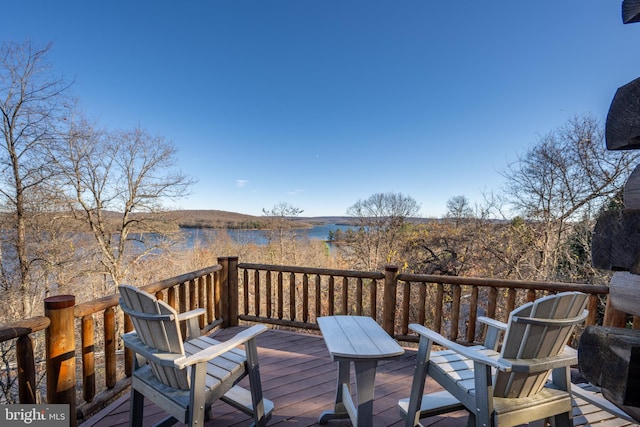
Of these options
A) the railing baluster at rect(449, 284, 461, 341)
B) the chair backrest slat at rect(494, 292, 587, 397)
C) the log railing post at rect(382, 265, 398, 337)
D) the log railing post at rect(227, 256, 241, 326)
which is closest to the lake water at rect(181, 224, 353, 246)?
the log railing post at rect(227, 256, 241, 326)

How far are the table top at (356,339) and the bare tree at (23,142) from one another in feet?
35.0

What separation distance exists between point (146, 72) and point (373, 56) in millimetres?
6315

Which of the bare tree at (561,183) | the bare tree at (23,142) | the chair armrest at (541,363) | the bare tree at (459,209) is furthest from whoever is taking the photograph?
the bare tree at (459,209)

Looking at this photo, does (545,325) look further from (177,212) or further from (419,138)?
(177,212)

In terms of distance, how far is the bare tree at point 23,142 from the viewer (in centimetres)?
787

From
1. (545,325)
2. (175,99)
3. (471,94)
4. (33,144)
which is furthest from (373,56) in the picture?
(33,144)

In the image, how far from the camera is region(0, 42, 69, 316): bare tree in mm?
7867

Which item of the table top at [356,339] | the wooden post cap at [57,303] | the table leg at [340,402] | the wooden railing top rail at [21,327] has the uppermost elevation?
the wooden post cap at [57,303]

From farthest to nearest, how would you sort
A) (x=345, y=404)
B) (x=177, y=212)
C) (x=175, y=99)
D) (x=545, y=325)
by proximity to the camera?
(x=177, y=212)
(x=175, y=99)
(x=345, y=404)
(x=545, y=325)

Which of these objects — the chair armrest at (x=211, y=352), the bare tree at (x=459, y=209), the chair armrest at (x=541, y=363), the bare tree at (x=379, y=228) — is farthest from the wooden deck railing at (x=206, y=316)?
the bare tree at (x=379, y=228)

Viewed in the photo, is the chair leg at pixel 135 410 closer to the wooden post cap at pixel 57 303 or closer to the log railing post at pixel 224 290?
the wooden post cap at pixel 57 303

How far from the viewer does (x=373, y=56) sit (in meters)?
6.73

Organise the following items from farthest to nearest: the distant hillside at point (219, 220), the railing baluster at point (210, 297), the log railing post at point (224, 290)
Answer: the distant hillside at point (219, 220) → the log railing post at point (224, 290) → the railing baluster at point (210, 297)

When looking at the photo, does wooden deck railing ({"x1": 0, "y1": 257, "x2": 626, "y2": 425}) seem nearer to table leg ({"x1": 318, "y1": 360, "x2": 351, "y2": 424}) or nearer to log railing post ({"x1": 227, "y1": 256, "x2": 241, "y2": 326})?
log railing post ({"x1": 227, "y1": 256, "x2": 241, "y2": 326})
